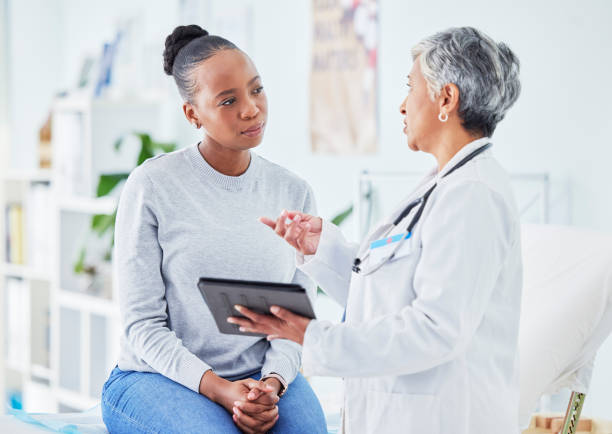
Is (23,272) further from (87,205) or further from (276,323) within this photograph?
(276,323)

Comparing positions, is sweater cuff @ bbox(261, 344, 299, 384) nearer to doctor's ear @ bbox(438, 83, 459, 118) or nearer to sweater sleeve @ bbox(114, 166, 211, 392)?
sweater sleeve @ bbox(114, 166, 211, 392)

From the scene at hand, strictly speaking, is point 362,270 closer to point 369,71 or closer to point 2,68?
point 369,71

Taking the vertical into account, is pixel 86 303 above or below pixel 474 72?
below

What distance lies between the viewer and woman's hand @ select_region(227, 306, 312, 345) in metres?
1.17

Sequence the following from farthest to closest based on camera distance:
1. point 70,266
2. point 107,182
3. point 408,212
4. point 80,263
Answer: point 70,266 < point 80,263 < point 107,182 < point 408,212

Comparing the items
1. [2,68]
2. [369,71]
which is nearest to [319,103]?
[369,71]

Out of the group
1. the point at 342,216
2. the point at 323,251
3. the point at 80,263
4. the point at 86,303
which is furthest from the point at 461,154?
the point at 86,303

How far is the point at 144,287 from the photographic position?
1512 mm

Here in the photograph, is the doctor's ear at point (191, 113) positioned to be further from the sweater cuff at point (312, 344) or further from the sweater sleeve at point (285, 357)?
the sweater cuff at point (312, 344)

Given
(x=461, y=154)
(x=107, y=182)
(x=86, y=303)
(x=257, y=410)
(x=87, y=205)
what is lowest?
(x=86, y=303)

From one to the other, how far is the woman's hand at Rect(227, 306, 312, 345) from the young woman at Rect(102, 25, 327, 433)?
0.92 ft

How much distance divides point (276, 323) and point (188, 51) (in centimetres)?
65

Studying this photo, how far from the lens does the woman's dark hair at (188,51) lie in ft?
5.12

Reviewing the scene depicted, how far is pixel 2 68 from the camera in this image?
4.13m
